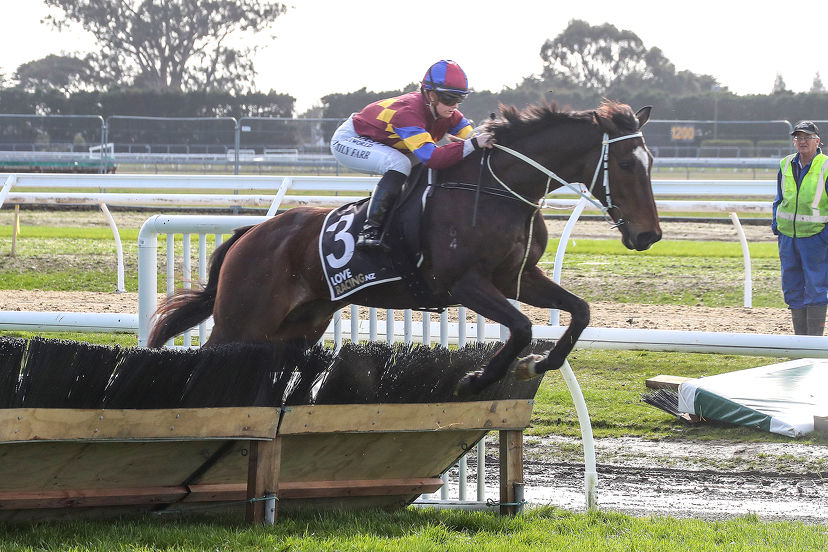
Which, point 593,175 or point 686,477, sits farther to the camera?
point 686,477

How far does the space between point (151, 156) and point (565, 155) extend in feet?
64.7

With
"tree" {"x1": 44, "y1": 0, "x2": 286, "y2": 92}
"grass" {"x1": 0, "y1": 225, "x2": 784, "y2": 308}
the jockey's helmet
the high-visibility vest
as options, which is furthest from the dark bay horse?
"tree" {"x1": 44, "y1": 0, "x2": 286, "y2": 92}

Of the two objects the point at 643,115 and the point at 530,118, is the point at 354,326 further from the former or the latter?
the point at 643,115

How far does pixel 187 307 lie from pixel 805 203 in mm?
4559

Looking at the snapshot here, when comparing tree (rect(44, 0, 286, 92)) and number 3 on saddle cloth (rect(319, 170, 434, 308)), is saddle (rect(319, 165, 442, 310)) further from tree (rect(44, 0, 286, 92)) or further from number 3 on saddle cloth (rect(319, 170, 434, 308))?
tree (rect(44, 0, 286, 92))

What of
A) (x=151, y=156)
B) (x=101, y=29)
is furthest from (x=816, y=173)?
(x=101, y=29)

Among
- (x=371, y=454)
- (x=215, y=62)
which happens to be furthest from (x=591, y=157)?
(x=215, y=62)

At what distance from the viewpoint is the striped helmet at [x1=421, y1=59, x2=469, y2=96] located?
4922mm

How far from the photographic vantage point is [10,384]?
11.1 ft

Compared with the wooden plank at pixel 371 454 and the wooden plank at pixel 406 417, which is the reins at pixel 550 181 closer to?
the wooden plank at pixel 406 417

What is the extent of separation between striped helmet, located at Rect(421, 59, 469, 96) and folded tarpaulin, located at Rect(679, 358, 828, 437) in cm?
251

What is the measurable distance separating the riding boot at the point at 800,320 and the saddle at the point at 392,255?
3.71 meters

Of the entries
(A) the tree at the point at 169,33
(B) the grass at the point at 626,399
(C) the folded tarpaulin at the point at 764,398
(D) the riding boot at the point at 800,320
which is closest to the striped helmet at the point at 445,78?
(B) the grass at the point at 626,399

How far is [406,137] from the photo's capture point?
4926 millimetres
